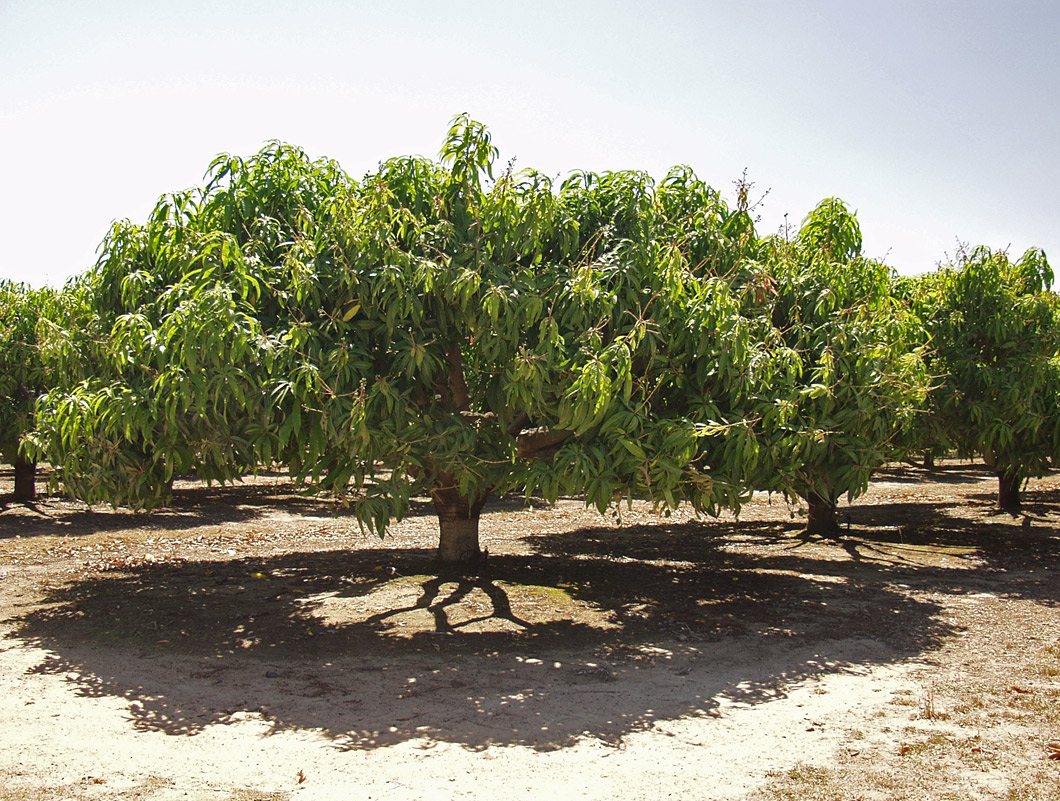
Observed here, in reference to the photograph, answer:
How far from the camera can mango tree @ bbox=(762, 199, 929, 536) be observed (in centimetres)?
853

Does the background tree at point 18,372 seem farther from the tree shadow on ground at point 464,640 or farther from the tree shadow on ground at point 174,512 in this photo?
the tree shadow on ground at point 464,640

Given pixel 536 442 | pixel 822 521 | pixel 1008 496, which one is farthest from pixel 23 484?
pixel 1008 496

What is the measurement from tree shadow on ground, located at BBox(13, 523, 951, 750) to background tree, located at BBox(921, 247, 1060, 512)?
313 centimetres

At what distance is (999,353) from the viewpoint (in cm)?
1326

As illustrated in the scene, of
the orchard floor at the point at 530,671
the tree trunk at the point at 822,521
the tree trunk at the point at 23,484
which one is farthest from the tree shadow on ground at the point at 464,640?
the tree trunk at the point at 23,484

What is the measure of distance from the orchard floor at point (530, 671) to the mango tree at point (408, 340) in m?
1.59

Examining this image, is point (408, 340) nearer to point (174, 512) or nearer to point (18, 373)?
A: point (18, 373)

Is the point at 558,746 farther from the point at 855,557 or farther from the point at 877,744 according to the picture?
the point at 855,557

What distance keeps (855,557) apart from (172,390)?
11071mm

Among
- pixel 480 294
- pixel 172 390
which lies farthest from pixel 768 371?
pixel 172 390

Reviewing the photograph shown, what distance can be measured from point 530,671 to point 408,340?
10.4 ft

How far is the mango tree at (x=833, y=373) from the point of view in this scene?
8.53m

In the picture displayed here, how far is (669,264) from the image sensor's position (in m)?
7.70

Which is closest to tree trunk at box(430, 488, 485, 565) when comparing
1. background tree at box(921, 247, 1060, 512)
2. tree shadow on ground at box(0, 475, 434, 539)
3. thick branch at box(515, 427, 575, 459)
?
thick branch at box(515, 427, 575, 459)
